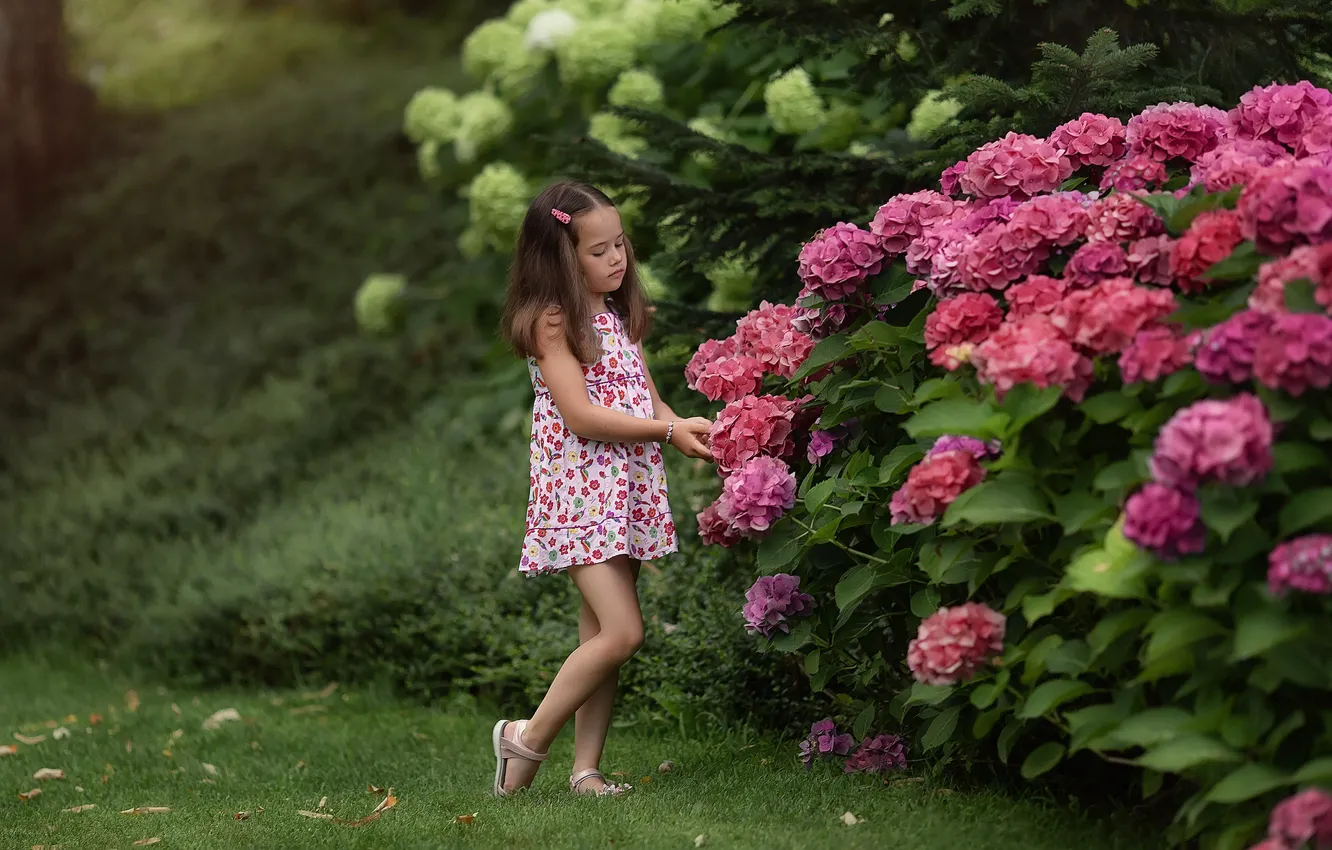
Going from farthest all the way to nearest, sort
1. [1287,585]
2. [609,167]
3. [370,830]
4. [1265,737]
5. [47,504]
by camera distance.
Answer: [47,504] < [609,167] < [370,830] < [1265,737] < [1287,585]

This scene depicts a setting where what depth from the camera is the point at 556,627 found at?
202 inches

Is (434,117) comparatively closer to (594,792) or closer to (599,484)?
(599,484)

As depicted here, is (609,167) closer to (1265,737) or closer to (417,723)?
(417,723)

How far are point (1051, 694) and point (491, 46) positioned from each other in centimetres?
526

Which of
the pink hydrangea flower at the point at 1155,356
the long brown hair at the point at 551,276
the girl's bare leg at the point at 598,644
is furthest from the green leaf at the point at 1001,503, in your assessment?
the long brown hair at the point at 551,276

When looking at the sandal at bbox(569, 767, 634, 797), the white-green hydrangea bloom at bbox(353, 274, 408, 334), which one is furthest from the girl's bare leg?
the white-green hydrangea bloom at bbox(353, 274, 408, 334)

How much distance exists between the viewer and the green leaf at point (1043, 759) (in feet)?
9.28

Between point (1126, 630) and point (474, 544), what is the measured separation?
3.39 meters

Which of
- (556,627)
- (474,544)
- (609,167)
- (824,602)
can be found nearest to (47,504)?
(474,544)

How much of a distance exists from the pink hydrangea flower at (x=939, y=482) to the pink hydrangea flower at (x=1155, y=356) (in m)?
0.34

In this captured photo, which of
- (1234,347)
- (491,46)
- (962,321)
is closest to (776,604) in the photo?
(962,321)

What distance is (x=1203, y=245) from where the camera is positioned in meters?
2.70

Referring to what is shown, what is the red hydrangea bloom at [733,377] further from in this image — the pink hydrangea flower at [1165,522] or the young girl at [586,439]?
the pink hydrangea flower at [1165,522]

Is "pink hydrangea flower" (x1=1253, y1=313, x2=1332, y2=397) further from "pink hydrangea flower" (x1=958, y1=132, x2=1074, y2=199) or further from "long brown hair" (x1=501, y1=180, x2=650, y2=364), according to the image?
"long brown hair" (x1=501, y1=180, x2=650, y2=364)
